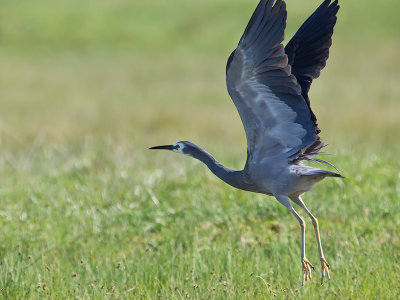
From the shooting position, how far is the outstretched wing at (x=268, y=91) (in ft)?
14.4

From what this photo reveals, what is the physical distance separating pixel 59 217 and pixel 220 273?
231cm

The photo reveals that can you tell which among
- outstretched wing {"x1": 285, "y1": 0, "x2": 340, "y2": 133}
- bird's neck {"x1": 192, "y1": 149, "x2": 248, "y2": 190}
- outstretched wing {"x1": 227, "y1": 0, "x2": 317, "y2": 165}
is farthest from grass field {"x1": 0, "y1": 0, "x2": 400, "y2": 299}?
outstretched wing {"x1": 285, "y1": 0, "x2": 340, "y2": 133}

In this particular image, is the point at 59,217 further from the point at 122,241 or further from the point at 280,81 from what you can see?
the point at 280,81

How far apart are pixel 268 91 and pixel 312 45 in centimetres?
74

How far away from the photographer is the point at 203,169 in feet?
29.3

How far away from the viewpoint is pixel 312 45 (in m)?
5.09

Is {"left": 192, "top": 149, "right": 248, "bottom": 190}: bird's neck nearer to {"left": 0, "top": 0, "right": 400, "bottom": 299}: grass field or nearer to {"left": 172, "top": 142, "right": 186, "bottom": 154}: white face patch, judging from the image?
{"left": 172, "top": 142, "right": 186, "bottom": 154}: white face patch

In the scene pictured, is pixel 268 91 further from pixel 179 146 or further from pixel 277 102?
pixel 179 146

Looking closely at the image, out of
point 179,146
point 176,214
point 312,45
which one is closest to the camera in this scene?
point 312,45

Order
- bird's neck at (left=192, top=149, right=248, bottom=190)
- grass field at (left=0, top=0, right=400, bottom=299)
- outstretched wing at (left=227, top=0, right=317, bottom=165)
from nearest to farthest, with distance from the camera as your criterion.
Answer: outstretched wing at (left=227, top=0, right=317, bottom=165) < bird's neck at (left=192, top=149, right=248, bottom=190) < grass field at (left=0, top=0, right=400, bottom=299)

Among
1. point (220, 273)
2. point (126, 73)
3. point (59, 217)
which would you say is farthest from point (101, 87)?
point (220, 273)

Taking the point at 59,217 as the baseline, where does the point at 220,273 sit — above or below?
below

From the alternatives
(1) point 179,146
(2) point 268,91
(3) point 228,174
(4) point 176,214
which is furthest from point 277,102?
(4) point 176,214

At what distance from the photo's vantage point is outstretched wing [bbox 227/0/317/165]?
440cm
